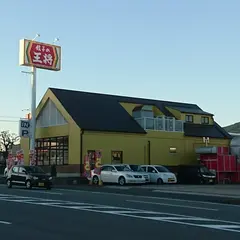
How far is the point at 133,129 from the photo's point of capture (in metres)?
46.2

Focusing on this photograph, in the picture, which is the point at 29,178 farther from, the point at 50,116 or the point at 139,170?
the point at 50,116

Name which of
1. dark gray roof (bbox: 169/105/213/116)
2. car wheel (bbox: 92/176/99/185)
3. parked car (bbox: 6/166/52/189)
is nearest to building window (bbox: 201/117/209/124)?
dark gray roof (bbox: 169/105/213/116)

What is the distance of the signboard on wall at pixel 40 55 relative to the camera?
45.6m

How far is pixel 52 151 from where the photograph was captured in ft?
151

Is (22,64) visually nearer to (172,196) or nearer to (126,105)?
(126,105)

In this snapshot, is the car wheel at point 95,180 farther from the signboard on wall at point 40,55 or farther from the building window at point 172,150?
the signboard on wall at point 40,55

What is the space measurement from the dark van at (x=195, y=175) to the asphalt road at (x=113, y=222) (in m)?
22.7

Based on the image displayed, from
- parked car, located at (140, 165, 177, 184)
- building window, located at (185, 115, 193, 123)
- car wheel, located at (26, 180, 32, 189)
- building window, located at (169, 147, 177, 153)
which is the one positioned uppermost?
building window, located at (185, 115, 193, 123)

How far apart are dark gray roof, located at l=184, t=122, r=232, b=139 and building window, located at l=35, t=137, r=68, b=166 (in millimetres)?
12264

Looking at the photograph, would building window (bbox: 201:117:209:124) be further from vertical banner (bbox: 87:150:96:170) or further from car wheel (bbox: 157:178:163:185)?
car wheel (bbox: 157:178:163:185)

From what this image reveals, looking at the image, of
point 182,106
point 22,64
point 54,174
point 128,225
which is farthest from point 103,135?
point 128,225

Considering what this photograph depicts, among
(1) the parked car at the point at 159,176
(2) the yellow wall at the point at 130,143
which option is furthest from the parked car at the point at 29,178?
(2) the yellow wall at the point at 130,143

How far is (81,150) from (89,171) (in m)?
3.14

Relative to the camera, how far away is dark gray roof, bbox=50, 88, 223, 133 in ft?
145
